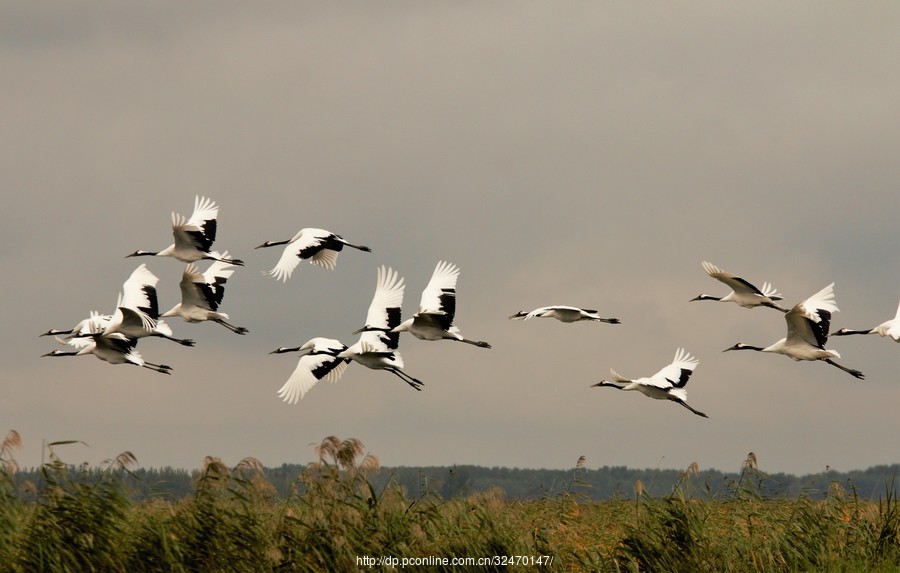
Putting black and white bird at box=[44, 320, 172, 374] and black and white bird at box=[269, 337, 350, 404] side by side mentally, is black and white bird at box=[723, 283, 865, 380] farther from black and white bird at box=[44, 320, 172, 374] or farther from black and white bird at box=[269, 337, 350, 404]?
black and white bird at box=[44, 320, 172, 374]

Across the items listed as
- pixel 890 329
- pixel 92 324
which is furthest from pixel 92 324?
pixel 890 329

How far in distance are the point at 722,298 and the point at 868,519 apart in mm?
9713

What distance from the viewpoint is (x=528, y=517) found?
56.4 ft

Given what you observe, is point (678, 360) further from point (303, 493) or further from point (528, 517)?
Result: point (303, 493)

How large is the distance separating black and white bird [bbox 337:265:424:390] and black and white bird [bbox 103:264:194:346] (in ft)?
12.6

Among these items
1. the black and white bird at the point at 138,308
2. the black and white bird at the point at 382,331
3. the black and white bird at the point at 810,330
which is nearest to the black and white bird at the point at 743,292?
the black and white bird at the point at 810,330

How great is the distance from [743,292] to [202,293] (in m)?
11.0

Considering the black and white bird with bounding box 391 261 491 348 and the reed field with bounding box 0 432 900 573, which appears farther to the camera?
the black and white bird with bounding box 391 261 491 348

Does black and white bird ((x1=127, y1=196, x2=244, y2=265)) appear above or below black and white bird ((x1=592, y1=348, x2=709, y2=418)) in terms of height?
above

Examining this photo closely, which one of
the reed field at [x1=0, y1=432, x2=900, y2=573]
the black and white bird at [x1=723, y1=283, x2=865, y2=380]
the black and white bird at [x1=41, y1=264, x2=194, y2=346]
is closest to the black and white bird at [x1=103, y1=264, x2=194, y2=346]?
the black and white bird at [x1=41, y1=264, x2=194, y2=346]

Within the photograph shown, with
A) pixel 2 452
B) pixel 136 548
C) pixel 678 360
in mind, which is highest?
pixel 678 360

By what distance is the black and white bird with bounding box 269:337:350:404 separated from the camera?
25266mm

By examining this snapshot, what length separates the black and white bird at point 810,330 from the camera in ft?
73.3

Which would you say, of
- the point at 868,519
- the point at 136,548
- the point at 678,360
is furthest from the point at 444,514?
the point at 678,360
